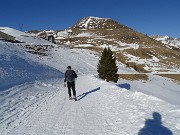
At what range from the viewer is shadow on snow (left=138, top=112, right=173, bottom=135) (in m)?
9.79

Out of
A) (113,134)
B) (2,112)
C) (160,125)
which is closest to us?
(113,134)

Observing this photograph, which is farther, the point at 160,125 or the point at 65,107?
the point at 65,107

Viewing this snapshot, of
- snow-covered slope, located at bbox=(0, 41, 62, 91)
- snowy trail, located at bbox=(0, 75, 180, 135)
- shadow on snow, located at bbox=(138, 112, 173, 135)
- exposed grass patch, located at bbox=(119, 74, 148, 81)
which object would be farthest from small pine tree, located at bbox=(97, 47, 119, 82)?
shadow on snow, located at bbox=(138, 112, 173, 135)

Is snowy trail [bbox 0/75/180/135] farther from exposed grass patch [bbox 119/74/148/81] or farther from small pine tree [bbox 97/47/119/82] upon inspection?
exposed grass patch [bbox 119/74/148/81]

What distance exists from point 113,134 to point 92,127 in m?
1.22

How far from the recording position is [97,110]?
46.9ft

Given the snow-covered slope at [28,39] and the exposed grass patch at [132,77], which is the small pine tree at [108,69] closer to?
the exposed grass patch at [132,77]

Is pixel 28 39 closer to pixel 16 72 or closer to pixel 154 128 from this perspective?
pixel 16 72

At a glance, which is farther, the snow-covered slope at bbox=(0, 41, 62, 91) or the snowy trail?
the snow-covered slope at bbox=(0, 41, 62, 91)

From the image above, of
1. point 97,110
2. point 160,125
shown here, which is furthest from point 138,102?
point 160,125

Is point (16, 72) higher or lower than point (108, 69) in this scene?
higher

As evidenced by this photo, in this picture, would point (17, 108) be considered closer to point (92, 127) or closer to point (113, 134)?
point (92, 127)

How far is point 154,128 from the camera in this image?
10352 mm

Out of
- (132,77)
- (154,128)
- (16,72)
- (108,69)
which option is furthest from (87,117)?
(132,77)
